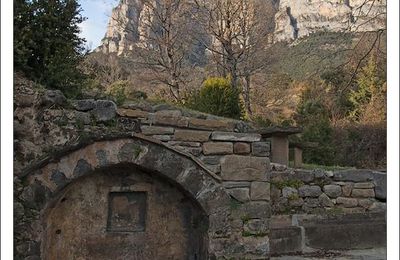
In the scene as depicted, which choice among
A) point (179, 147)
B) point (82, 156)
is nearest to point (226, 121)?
point (179, 147)

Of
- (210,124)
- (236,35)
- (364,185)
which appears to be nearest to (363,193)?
(364,185)

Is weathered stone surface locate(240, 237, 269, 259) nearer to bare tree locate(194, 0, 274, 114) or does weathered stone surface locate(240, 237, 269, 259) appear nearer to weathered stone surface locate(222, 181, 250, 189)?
weathered stone surface locate(222, 181, 250, 189)

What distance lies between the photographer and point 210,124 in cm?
482

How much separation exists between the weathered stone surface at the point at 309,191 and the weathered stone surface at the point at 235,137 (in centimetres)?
244

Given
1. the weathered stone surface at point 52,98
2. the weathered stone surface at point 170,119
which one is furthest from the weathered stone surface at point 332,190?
the weathered stone surface at point 52,98

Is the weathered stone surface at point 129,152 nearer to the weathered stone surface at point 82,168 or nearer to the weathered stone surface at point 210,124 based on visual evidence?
the weathered stone surface at point 82,168

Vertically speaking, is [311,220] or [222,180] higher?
[222,180]

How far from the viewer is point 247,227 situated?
483cm

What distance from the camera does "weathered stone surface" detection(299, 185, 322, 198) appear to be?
6965mm

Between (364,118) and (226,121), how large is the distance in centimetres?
1304

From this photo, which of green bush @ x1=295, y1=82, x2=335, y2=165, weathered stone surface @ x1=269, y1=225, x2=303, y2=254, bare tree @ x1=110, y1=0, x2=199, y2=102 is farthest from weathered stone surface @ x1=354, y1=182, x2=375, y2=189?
bare tree @ x1=110, y1=0, x2=199, y2=102

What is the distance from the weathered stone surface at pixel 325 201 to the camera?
22.9 feet

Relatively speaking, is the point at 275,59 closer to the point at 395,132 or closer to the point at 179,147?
the point at 179,147

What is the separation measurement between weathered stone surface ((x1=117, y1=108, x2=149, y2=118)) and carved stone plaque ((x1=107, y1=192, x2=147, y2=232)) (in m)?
0.91
